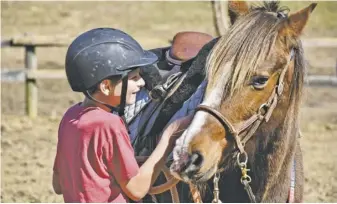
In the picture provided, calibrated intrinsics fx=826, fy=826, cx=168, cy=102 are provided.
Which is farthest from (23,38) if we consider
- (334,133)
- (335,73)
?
(335,73)

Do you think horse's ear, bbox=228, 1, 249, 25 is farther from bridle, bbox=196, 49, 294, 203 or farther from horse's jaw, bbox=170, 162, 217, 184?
horse's jaw, bbox=170, 162, 217, 184

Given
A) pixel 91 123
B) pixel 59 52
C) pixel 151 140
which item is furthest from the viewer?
pixel 59 52

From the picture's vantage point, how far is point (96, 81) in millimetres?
2889

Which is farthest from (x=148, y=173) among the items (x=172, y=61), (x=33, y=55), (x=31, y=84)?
(x=33, y=55)

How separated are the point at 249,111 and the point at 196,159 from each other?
372 mm

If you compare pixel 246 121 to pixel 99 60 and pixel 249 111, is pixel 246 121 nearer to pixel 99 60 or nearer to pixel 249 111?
pixel 249 111

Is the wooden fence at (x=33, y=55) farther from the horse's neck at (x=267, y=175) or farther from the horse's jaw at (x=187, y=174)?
the horse's jaw at (x=187, y=174)

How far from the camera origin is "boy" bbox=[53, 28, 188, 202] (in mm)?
2789

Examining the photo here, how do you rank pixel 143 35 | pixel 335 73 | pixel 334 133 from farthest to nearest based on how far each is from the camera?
pixel 143 35, pixel 335 73, pixel 334 133

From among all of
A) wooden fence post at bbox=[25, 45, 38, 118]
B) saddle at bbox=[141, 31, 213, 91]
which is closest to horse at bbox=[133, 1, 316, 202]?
saddle at bbox=[141, 31, 213, 91]

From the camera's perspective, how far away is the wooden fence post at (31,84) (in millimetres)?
10211

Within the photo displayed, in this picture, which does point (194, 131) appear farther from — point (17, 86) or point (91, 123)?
point (17, 86)

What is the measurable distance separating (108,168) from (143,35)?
1296cm

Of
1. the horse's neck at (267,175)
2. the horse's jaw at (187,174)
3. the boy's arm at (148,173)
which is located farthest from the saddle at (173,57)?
the boy's arm at (148,173)
